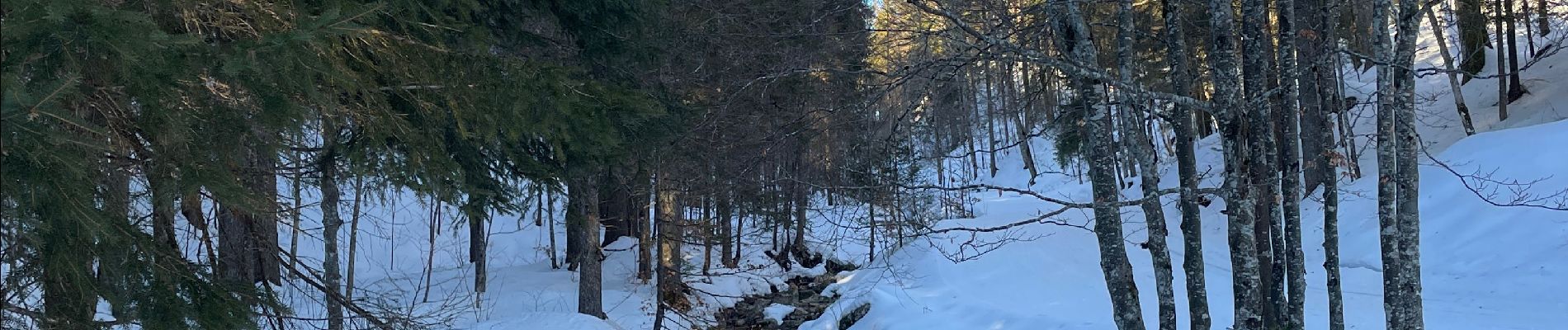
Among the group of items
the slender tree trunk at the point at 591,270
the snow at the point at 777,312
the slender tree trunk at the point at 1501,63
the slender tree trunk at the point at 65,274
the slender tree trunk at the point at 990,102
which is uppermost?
the slender tree trunk at the point at 1501,63

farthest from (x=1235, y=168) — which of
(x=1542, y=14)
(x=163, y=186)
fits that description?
(x=1542, y=14)

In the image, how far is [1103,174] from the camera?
5957 millimetres

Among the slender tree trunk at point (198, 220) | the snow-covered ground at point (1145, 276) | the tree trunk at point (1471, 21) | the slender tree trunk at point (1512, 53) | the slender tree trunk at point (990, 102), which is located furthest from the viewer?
the slender tree trunk at point (1512, 53)

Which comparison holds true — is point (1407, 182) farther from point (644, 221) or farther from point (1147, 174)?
point (644, 221)

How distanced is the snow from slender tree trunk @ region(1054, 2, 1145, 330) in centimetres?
879

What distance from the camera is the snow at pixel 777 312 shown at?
14617 millimetres

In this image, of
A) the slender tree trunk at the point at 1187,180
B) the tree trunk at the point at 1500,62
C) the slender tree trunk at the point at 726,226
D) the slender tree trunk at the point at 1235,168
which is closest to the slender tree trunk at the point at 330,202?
the slender tree trunk at the point at 1235,168

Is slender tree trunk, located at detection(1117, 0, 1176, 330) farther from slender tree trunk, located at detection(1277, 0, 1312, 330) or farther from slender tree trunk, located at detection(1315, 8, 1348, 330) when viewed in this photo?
slender tree trunk, located at detection(1315, 8, 1348, 330)

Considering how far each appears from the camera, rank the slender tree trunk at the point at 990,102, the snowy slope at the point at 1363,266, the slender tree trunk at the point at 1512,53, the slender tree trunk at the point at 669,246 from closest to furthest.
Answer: the slender tree trunk at the point at 990,102 → the snowy slope at the point at 1363,266 → the slender tree trunk at the point at 669,246 → the slender tree trunk at the point at 1512,53

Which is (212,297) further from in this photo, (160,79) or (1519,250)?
(1519,250)

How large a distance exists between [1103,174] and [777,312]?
373 inches

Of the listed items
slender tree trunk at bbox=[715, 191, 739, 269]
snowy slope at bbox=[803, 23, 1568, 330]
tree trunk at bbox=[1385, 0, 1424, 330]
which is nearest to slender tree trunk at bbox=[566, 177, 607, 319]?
snowy slope at bbox=[803, 23, 1568, 330]

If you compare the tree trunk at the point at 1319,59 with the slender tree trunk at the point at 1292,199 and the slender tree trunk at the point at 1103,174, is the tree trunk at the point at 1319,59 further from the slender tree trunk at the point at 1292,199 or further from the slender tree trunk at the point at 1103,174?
the slender tree trunk at the point at 1103,174

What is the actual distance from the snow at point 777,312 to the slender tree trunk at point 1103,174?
8785 mm
